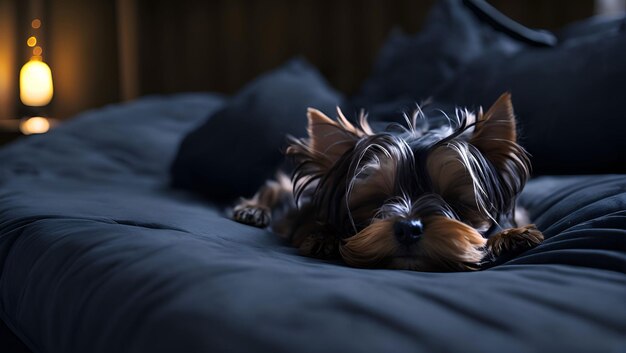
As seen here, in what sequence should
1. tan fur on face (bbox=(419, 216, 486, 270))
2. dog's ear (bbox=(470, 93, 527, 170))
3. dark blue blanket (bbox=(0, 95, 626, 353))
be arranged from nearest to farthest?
dark blue blanket (bbox=(0, 95, 626, 353))
tan fur on face (bbox=(419, 216, 486, 270))
dog's ear (bbox=(470, 93, 527, 170))

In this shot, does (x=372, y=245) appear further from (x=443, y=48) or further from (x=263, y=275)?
(x=443, y=48)

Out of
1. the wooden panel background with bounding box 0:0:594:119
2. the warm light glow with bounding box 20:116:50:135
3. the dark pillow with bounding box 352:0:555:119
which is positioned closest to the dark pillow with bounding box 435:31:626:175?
the dark pillow with bounding box 352:0:555:119

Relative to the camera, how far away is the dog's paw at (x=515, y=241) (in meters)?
1.48

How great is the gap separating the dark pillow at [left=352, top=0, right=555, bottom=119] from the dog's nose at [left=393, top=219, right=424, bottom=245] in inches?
46.2

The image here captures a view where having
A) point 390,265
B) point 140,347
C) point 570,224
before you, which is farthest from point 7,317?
point 570,224

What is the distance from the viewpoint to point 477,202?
155 cm

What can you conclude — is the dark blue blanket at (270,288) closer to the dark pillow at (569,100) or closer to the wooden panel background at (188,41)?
the dark pillow at (569,100)

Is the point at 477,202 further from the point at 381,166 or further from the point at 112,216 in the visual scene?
the point at 112,216

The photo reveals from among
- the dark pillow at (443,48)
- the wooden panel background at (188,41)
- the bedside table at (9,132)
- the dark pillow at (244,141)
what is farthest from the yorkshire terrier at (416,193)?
the bedside table at (9,132)

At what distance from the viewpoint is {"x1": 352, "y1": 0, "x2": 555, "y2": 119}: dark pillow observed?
263cm

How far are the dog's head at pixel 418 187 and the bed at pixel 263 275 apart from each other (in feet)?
0.37

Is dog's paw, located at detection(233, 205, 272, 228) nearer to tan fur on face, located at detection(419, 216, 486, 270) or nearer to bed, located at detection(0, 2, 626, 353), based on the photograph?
bed, located at detection(0, 2, 626, 353)

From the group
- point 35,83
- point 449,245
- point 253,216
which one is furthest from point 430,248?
point 35,83

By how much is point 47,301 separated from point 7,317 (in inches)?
12.4
